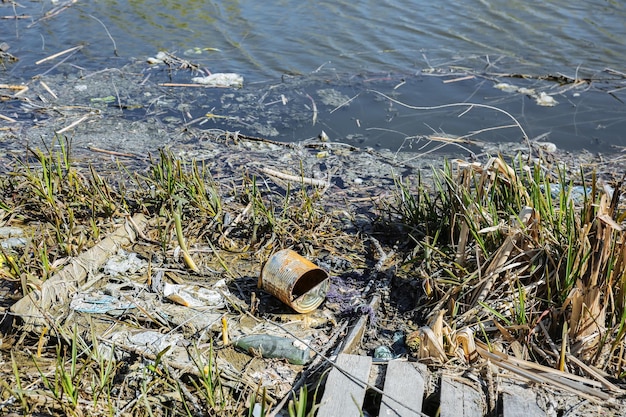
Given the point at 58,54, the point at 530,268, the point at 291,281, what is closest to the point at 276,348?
the point at 291,281

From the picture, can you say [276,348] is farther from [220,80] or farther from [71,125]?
[220,80]

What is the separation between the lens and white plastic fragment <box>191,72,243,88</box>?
7.16 m

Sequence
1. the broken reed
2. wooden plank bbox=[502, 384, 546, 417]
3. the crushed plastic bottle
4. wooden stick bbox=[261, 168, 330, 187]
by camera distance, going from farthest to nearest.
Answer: wooden stick bbox=[261, 168, 330, 187]
the crushed plastic bottle
the broken reed
wooden plank bbox=[502, 384, 546, 417]

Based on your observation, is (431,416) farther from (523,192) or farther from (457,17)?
(457,17)

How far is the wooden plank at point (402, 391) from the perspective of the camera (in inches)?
102

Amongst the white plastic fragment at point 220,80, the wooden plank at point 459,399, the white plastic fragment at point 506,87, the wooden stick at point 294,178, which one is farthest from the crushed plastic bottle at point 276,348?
the white plastic fragment at point 506,87

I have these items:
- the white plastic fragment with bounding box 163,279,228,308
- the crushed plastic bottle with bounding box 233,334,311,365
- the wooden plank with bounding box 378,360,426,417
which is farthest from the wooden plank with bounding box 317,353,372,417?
the white plastic fragment with bounding box 163,279,228,308

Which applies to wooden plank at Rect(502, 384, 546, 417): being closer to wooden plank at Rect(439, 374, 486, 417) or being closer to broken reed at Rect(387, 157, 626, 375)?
wooden plank at Rect(439, 374, 486, 417)

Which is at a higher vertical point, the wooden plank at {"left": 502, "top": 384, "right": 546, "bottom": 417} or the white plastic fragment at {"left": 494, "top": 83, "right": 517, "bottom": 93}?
the white plastic fragment at {"left": 494, "top": 83, "right": 517, "bottom": 93}

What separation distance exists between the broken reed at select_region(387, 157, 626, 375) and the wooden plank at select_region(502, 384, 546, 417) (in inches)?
10.5

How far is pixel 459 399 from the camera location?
266 cm

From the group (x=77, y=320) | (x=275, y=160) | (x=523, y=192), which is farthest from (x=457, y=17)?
(x=77, y=320)

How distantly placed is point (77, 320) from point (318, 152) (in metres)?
2.84

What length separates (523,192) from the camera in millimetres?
3525
